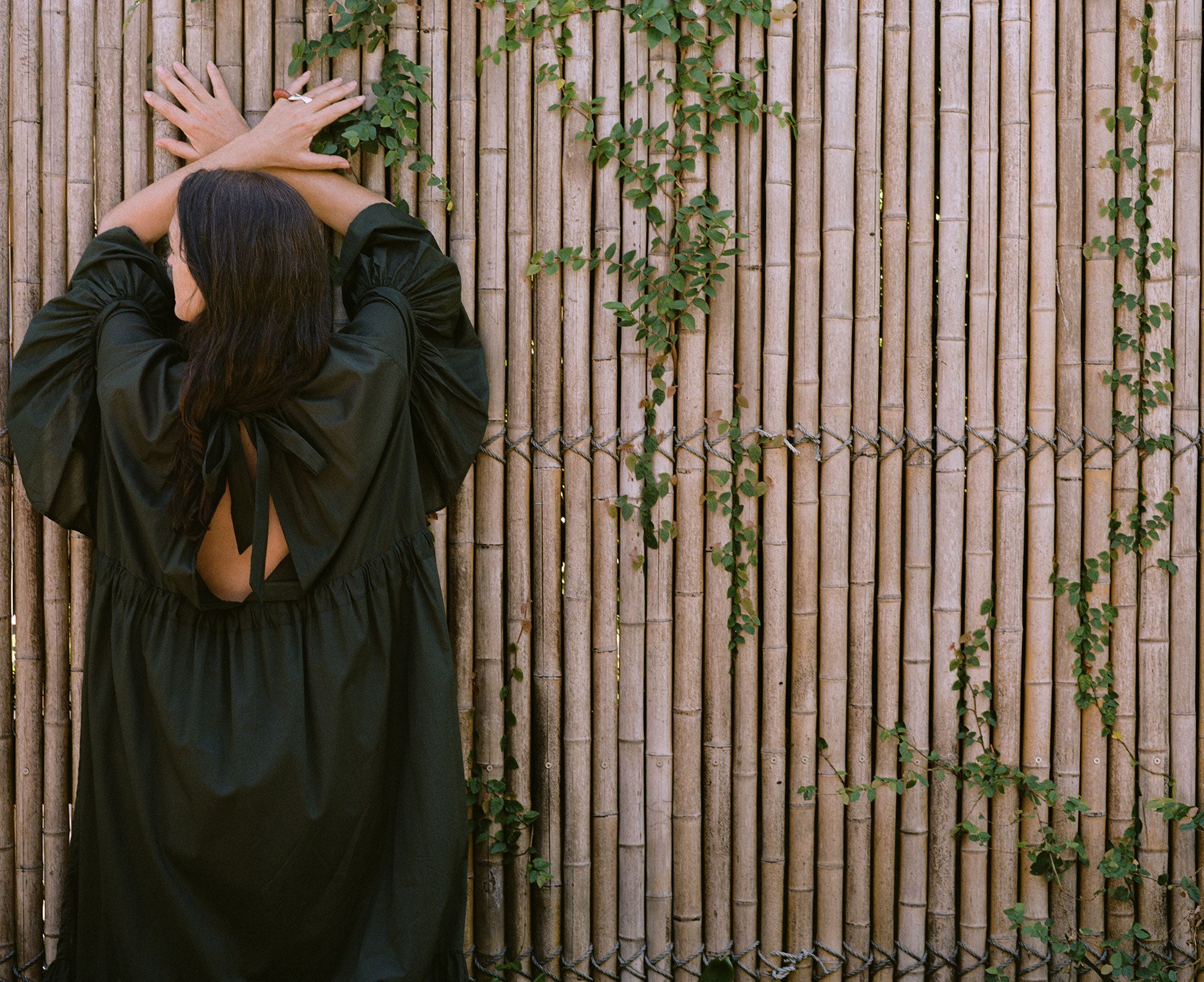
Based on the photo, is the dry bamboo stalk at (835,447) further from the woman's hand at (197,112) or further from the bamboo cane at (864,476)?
the woman's hand at (197,112)

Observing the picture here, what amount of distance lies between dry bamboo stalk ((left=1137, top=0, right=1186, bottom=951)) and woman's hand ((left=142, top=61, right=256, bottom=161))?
7.38 ft

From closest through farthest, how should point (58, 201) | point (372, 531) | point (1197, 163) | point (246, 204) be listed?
point (246, 204)
point (372, 531)
point (58, 201)
point (1197, 163)

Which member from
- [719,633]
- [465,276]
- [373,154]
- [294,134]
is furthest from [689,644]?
[294,134]

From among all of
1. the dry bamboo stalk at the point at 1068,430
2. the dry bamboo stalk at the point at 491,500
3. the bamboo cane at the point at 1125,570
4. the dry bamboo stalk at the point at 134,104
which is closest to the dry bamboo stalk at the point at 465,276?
the dry bamboo stalk at the point at 491,500

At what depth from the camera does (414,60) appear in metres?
2.48

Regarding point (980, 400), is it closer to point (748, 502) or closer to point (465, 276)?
point (748, 502)

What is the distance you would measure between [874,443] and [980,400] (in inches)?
12.1

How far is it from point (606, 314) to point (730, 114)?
0.60 meters

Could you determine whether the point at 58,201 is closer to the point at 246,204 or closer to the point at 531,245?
the point at 246,204

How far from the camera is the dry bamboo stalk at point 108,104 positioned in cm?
243

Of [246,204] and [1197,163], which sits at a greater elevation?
[1197,163]

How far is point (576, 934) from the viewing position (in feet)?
8.43

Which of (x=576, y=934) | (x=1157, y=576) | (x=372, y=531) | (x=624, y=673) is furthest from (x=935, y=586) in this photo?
(x=372, y=531)

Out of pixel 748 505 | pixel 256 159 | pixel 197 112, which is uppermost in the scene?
pixel 197 112
